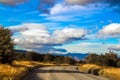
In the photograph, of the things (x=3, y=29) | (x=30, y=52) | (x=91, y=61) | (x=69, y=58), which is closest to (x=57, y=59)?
(x=69, y=58)

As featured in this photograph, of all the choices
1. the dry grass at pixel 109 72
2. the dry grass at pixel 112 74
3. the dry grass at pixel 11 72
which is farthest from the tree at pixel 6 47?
the dry grass at pixel 112 74

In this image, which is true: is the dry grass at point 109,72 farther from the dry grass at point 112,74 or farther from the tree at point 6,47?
the tree at point 6,47

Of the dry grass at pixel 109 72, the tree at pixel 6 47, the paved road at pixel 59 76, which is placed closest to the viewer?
the paved road at pixel 59 76

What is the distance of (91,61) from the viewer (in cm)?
10162

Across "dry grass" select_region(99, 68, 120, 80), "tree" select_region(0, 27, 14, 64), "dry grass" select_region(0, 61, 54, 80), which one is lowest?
"dry grass" select_region(99, 68, 120, 80)

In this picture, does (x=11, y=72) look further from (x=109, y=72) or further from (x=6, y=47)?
(x=6, y=47)

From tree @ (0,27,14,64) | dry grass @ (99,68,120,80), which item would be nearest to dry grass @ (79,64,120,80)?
dry grass @ (99,68,120,80)

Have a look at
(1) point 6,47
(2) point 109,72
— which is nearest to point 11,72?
(2) point 109,72

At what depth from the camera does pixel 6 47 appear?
175 feet

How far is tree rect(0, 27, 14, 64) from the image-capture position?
175 feet

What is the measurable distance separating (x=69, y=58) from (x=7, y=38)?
113612 millimetres

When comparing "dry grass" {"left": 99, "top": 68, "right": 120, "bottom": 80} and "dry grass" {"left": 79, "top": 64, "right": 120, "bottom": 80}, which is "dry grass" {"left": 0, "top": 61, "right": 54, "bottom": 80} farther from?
"dry grass" {"left": 79, "top": 64, "right": 120, "bottom": 80}

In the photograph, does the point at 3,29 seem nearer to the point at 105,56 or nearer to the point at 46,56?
the point at 105,56

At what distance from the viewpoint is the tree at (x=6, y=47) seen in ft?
175
